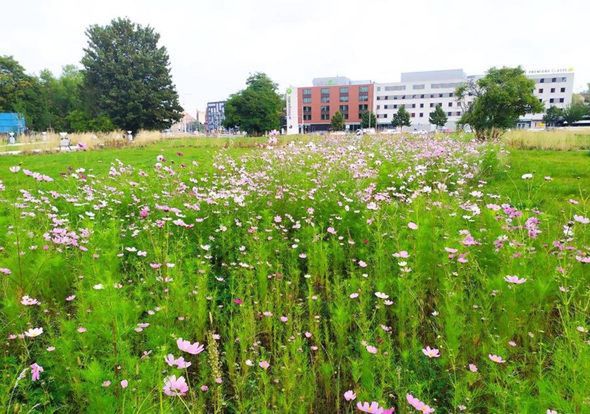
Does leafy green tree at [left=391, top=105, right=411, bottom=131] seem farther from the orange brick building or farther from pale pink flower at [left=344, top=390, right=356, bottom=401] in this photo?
pale pink flower at [left=344, top=390, right=356, bottom=401]

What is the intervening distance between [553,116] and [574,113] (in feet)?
10.1

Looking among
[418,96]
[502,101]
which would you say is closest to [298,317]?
[502,101]

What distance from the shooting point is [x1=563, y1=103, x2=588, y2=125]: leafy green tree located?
6247cm

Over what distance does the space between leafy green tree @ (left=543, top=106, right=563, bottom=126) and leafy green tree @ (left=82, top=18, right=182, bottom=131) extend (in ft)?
206

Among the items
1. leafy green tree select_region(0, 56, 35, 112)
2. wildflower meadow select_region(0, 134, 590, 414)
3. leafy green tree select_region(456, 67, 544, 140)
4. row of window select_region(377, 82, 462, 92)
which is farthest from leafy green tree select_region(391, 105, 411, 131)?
wildflower meadow select_region(0, 134, 590, 414)

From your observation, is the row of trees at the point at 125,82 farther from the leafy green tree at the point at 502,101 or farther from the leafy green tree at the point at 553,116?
the leafy green tree at the point at 553,116

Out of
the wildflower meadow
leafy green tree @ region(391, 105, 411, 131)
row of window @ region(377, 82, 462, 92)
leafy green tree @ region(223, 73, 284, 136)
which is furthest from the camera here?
row of window @ region(377, 82, 462, 92)

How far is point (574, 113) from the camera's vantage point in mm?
62969

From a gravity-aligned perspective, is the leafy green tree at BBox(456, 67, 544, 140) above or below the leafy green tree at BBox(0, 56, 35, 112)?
below

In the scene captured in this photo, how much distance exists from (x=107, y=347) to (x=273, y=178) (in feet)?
10.8

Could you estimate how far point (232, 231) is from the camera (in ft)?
11.4

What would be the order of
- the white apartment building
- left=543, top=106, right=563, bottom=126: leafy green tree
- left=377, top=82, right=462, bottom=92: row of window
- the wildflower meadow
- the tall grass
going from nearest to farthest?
the wildflower meadow → the tall grass → left=543, top=106, right=563, bottom=126: leafy green tree → the white apartment building → left=377, top=82, right=462, bottom=92: row of window

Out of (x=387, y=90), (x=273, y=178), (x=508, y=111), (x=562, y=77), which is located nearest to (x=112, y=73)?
(x=508, y=111)

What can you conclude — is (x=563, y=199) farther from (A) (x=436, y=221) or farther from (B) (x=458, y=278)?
(B) (x=458, y=278)
